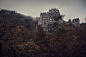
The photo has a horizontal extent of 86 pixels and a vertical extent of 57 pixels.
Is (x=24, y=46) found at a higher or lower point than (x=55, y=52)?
higher

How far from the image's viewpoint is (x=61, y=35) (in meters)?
22.9

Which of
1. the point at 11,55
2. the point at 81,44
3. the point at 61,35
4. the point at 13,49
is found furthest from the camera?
the point at 61,35

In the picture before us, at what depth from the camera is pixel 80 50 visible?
53.4 feet

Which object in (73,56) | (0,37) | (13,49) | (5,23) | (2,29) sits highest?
(5,23)

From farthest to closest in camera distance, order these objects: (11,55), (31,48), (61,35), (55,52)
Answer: (61,35), (55,52), (31,48), (11,55)

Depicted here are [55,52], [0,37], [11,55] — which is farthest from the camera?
[55,52]

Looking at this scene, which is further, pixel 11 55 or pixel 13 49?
pixel 11 55

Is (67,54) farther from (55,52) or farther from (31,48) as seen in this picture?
(31,48)

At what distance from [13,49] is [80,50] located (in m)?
14.1

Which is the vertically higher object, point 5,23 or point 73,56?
point 5,23

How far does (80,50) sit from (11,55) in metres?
14.6

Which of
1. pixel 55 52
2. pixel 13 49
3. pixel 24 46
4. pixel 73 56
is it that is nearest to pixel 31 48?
pixel 24 46

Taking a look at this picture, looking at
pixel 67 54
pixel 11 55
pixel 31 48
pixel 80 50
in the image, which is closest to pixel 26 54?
pixel 31 48

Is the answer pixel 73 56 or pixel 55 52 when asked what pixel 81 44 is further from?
pixel 55 52
